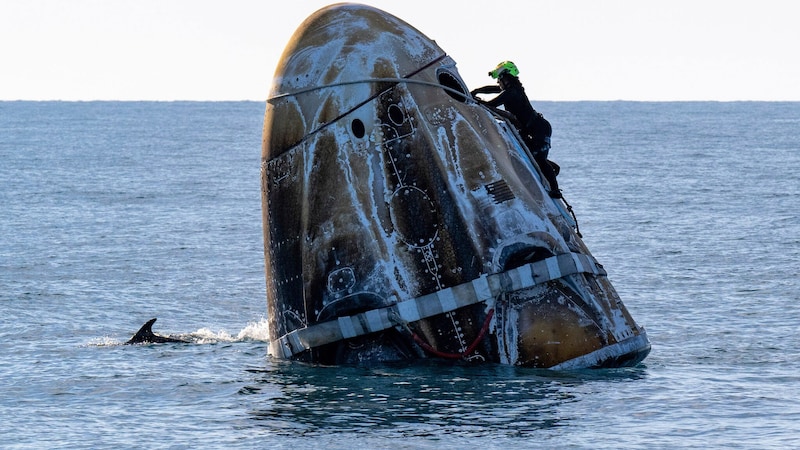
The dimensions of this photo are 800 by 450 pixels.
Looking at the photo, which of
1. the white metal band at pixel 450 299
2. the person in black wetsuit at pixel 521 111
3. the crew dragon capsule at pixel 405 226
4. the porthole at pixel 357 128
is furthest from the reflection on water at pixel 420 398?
the person in black wetsuit at pixel 521 111

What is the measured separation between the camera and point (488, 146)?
15.9m

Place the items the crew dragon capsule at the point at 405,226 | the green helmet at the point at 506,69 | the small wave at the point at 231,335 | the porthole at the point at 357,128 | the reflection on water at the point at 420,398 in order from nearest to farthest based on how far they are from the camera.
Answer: the reflection on water at the point at 420,398 → the crew dragon capsule at the point at 405,226 → the porthole at the point at 357,128 → the green helmet at the point at 506,69 → the small wave at the point at 231,335

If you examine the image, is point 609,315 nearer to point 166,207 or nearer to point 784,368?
point 784,368

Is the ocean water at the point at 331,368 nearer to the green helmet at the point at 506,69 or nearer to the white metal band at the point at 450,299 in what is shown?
the white metal band at the point at 450,299

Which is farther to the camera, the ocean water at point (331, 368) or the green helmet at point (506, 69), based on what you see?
the green helmet at point (506, 69)

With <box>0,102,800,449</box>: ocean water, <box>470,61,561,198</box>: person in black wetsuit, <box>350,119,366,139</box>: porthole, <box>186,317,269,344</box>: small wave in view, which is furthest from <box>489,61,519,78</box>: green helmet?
<box>186,317,269,344</box>: small wave

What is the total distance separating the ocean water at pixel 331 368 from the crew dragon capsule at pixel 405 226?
0.47 metres

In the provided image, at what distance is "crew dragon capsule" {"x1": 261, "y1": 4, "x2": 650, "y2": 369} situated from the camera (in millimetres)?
15328

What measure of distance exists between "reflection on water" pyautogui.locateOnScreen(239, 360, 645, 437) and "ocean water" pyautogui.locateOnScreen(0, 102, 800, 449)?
3 cm

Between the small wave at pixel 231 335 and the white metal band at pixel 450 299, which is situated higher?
the small wave at pixel 231 335

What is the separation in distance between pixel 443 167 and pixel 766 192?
39003 millimetres

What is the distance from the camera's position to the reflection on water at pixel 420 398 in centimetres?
1418

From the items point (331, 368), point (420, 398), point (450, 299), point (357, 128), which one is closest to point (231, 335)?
point (331, 368)

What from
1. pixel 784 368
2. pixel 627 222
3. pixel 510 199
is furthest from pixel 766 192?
pixel 510 199
